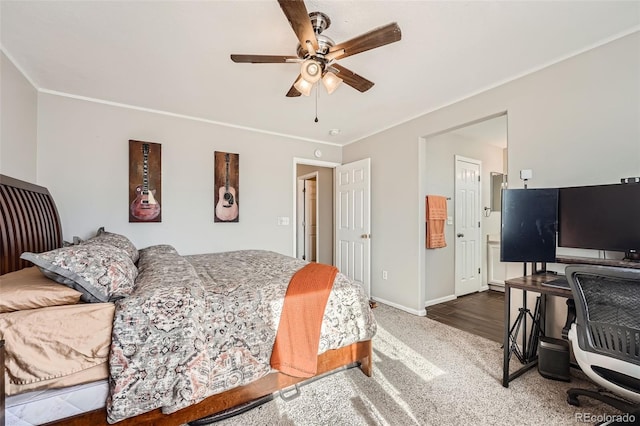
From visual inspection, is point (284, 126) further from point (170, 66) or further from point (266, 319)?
point (266, 319)

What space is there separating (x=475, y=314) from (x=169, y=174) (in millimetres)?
4223

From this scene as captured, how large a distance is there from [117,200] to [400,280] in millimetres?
3566

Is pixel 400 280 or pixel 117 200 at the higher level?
pixel 117 200

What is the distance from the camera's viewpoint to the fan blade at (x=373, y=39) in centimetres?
143

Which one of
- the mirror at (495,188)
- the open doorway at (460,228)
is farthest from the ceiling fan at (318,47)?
the mirror at (495,188)

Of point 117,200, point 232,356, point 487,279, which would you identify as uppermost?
point 117,200

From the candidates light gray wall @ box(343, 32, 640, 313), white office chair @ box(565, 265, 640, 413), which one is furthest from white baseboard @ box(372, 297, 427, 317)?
white office chair @ box(565, 265, 640, 413)

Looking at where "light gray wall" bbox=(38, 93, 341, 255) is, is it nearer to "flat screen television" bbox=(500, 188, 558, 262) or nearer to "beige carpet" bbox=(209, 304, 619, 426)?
"beige carpet" bbox=(209, 304, 619, 426)

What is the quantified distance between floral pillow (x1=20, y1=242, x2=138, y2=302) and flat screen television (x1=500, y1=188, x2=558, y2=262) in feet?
8.62

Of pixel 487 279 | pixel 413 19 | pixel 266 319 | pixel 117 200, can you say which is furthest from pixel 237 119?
pixel 487 279

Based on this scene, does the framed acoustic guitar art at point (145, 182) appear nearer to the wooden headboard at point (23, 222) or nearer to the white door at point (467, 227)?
the wooden headboard at point (23, 222)

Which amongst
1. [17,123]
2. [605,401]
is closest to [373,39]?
[605,401]

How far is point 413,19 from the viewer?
5.63 feet

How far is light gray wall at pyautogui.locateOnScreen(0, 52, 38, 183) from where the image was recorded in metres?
2.04
